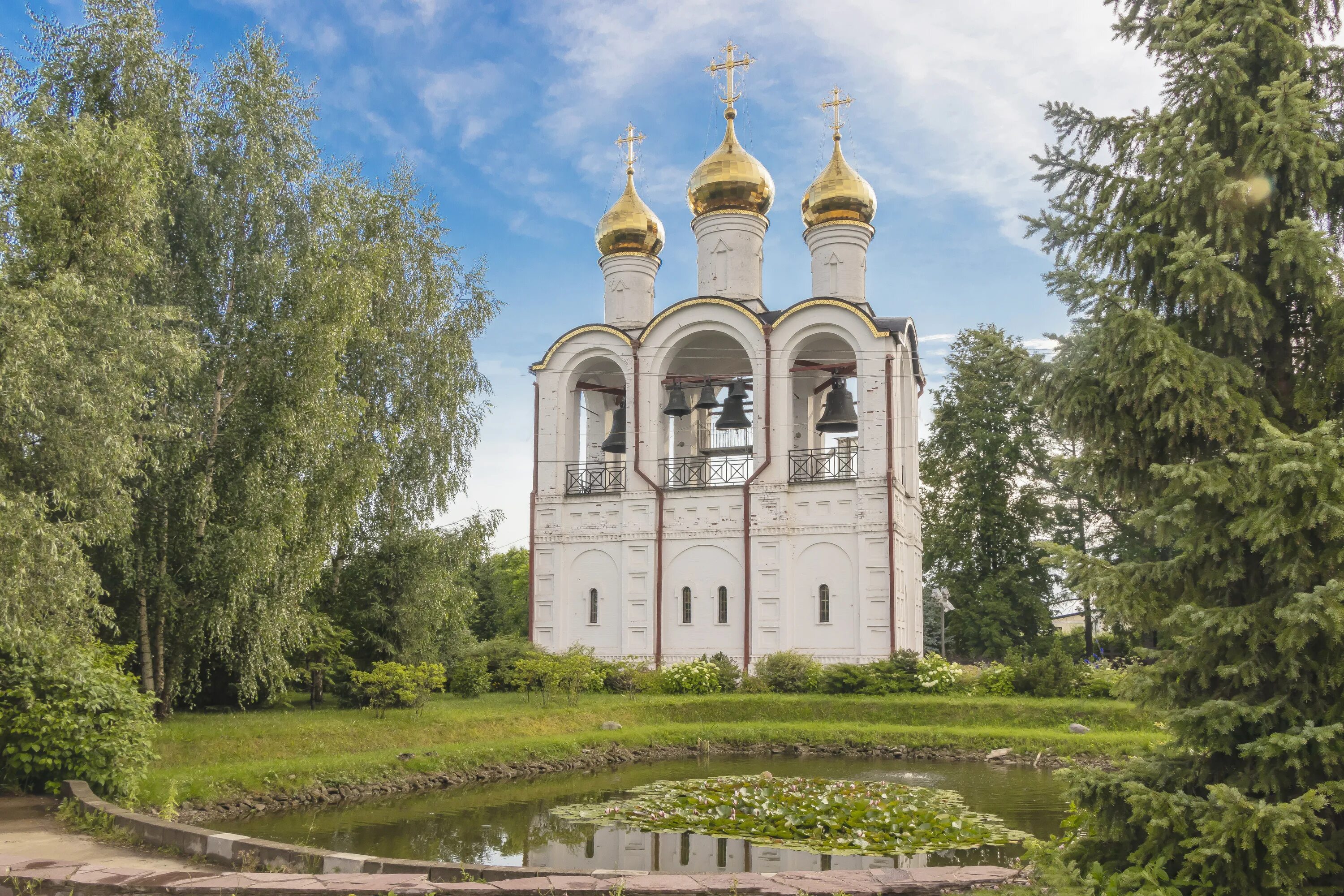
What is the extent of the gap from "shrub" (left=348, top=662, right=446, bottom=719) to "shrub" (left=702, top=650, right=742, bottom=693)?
6838 millimetres

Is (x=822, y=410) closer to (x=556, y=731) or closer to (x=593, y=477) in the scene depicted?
(x=593, y=477)

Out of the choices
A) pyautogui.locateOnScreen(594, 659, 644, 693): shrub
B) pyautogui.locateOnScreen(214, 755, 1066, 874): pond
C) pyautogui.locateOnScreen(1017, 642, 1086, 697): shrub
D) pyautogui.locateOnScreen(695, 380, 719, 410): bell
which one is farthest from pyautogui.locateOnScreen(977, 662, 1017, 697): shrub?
pyautogui.locateOnScreen(695, 380, 719, 410): bell

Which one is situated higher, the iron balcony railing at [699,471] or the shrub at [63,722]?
the iron balcony railing at [699,471]

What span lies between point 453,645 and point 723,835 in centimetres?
1169

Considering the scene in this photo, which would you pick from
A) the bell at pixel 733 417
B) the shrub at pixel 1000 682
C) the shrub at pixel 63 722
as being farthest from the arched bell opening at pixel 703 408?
the shrub at pixel 63 722

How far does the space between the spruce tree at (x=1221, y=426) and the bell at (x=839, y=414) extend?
16.7 m

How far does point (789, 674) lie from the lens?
21.5 metres

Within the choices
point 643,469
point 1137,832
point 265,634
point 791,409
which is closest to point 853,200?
point 791,409

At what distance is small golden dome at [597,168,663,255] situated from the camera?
28125 millimetres

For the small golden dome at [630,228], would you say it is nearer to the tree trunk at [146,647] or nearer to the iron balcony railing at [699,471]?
the iron balcony railing at [699,471]

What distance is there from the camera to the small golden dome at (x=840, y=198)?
86.1ft

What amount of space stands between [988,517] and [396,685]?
2049cm

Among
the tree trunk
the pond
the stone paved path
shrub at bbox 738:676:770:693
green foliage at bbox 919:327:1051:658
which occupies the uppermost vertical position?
green foliage at bbox 919:327:1051:658

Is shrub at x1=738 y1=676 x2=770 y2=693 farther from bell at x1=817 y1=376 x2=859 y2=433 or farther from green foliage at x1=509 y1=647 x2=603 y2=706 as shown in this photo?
A: bell at x1=817 y1=376 x2=859 y2=433
